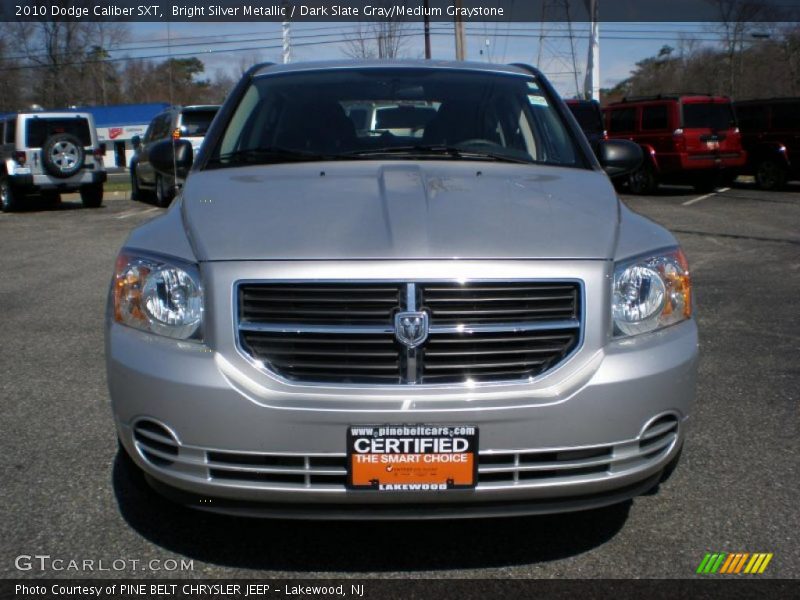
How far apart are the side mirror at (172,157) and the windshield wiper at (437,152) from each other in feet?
3.31

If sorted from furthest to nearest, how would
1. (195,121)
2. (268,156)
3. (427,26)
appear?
(427,26) < (195,121) < (268,156)

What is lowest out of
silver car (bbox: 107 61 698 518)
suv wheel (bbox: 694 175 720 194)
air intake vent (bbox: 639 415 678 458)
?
suv wheel (bbox: 694 175 720 194)

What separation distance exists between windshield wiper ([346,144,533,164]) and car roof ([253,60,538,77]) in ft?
2.39

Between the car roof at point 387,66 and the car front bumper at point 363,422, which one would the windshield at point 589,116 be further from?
the car front bumper at point 363,422

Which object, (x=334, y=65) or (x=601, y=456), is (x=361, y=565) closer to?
(x=601, y=456)

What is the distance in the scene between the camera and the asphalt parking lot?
9.89ft

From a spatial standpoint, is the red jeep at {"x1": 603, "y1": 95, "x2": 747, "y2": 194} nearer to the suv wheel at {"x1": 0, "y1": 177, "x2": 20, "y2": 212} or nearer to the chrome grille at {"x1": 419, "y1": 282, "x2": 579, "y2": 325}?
the suv wheel at {"x1": 0, "y1": 177, "x2": 20, "y2": 212}

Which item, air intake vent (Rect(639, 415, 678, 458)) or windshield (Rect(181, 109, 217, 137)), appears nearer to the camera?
air intake vent (Rect(639, 415, 678, 458))

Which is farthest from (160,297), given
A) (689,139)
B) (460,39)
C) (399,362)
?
(460,39)

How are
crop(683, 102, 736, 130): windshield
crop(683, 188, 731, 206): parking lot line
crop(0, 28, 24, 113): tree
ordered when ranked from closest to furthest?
crop(683, 188, 731, 206): parking lot line
crop(683, 102, 736, 130): windshield
crop(0, 28, 24, 113): tree

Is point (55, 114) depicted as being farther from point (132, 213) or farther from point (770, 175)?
point (770, 175)

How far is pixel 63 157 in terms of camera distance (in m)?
17.3

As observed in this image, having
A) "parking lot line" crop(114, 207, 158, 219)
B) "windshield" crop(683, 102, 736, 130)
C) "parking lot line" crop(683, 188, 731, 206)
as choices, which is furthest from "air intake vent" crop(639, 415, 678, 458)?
"windshield" crop(683, 102, 736, 130)

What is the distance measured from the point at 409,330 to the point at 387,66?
2.23 meters
